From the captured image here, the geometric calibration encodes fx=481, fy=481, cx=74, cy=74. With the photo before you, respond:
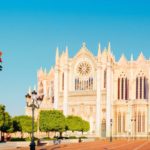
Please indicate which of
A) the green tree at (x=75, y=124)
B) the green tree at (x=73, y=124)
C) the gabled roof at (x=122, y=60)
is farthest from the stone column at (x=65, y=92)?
the green tree at (x=73, y=124)

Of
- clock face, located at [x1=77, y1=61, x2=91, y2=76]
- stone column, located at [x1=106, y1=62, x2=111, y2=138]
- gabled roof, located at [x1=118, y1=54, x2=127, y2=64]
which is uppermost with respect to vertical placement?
gabled roof, located at [x1=118, y1=54, x2=127, y2=64]

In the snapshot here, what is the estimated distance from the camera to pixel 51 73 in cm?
12581

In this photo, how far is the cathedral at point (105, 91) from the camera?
106250mm

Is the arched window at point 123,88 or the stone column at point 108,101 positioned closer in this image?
the stone column at point 108,101

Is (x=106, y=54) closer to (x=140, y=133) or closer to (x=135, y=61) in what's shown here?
(x=135, y=61)

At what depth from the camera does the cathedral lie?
4183 inches

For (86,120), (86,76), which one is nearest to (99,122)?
(86,120)

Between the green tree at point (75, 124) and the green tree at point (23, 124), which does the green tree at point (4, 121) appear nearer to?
the green tree at point (23, 124)

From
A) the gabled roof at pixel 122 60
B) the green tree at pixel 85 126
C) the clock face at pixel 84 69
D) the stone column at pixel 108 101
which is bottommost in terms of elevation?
the green tree at pixel 85 126

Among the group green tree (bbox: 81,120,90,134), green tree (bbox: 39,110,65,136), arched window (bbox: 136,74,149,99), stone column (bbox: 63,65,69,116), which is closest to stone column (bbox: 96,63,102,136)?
green tree (bbox: 81,120,90,134)

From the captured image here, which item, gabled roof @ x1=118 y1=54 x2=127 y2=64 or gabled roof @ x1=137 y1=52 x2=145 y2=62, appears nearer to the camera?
gabled roof @ x1=137 y1=52 x2=145 y2=62

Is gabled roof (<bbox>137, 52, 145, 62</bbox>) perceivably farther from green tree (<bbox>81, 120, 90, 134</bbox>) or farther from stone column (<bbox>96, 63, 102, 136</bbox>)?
green tree (<bbox>81, 120, 90, 134</bbox>)

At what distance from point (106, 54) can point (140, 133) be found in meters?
19.8

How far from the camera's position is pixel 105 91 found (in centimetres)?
10894
